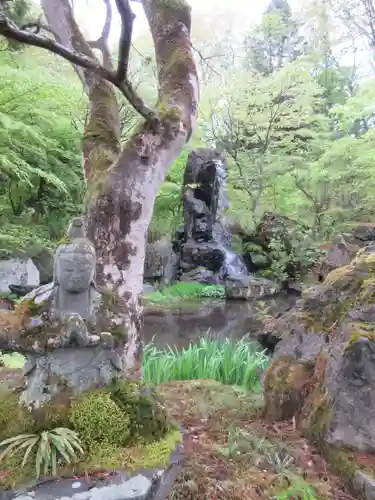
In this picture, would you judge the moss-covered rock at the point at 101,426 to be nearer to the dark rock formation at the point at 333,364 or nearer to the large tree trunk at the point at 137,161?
the dark rock formation at the point at 333,364

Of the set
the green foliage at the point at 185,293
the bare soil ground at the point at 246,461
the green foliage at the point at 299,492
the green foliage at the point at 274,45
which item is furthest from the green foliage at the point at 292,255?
the green foliage at the point at 274,45

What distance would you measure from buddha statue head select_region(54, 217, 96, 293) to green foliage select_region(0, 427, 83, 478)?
0.67 meters

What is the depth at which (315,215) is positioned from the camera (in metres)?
15.3

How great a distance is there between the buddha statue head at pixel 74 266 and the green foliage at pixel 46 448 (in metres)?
0.67

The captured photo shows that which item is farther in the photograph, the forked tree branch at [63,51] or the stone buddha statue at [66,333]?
the stone buddha statue at [66,333]

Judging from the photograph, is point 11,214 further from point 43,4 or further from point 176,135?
point 176,135

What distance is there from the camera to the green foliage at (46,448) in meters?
1.82

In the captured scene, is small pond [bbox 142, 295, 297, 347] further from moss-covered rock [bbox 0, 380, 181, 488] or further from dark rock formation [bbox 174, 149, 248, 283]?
moss-covered rock [bbox 0, 380, 181, 488]

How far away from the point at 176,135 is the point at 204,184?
35.4 ft

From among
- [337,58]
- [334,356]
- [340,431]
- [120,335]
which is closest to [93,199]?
[120,335]

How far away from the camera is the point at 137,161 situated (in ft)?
13.0

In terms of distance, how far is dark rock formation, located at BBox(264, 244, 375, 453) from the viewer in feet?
8.09

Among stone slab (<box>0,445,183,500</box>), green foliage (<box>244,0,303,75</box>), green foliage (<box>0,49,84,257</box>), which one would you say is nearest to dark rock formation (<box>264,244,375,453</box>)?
stone slab (<box>0,445,183,500</box>)

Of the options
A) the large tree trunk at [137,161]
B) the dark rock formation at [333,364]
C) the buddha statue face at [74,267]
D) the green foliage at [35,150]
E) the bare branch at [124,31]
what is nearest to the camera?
the buddha statue face at [74,267]
